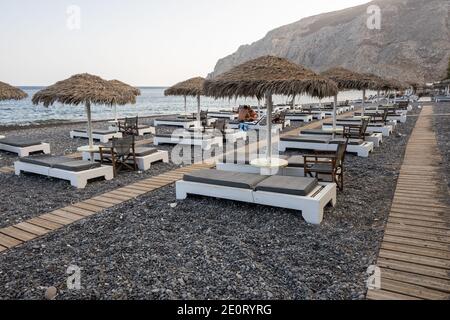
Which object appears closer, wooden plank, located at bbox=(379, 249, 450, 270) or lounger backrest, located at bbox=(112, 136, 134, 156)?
wooden plank, located at bbox=(379, 249, 450, 270)

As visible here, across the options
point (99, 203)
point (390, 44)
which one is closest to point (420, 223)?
point (99, 203)

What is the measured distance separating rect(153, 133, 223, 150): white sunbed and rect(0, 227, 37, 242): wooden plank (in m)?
6.64

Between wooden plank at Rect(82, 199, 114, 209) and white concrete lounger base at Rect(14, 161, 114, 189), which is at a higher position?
white concrete lounger base at Rect(14, 161, 114, 189)

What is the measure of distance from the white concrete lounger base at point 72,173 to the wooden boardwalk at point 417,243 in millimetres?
5534

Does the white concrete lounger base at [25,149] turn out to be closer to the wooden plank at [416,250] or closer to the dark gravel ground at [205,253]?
the dark gravel ground at [205,253]

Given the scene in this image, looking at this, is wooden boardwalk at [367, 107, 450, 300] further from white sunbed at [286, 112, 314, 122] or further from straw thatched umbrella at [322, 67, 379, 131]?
white sunbed at [286, 112, 314, 122]

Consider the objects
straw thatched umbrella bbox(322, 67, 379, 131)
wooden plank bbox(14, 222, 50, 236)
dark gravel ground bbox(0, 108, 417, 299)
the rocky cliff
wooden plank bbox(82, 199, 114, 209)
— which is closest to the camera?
dark gravel ground bbox(0, 108, 417, 299)

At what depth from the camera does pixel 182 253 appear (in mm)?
3934

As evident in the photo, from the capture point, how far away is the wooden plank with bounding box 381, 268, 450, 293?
3120 millimetres

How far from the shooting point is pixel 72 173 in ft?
22.4

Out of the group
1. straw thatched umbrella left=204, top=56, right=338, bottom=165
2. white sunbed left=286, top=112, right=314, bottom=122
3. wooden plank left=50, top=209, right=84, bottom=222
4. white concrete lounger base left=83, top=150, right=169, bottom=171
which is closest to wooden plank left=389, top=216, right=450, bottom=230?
straw thatched umbrella left=204, top=56, right=338, bottom=165

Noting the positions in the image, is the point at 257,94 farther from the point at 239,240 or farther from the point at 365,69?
the point at 365,69

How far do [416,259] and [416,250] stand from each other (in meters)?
0.23
